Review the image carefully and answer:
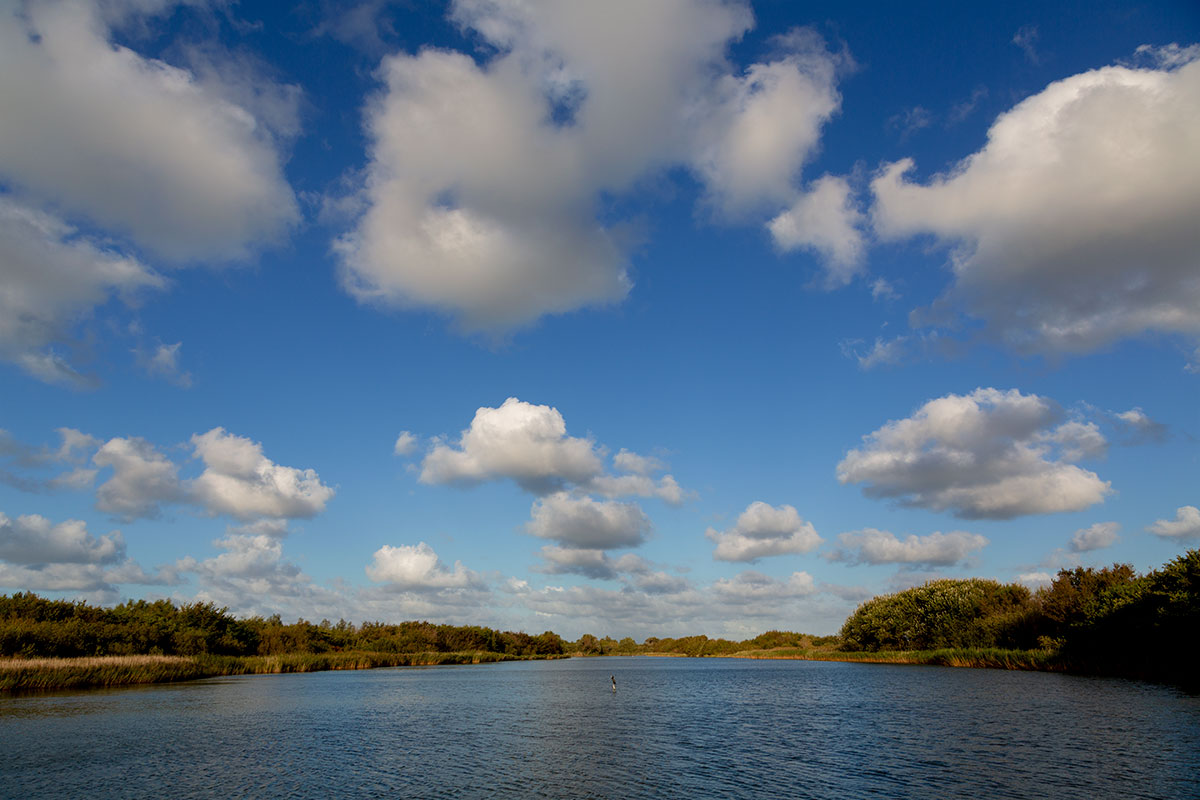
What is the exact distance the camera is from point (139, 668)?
2721 inches

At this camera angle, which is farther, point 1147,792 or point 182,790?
point 182,790

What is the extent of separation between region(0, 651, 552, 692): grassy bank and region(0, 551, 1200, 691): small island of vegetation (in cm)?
14

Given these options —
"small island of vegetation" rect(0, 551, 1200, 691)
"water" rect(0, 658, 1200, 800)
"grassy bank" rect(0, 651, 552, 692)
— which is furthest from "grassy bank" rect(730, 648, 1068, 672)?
"grassy bank" rect(0, 651, 552, 692)

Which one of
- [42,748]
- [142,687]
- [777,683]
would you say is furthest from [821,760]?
[142,687]

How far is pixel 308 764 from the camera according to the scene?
2988 cm

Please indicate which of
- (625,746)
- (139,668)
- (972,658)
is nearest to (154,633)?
(139,668)

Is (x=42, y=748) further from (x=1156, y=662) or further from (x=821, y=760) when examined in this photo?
(x=1156, y=662)

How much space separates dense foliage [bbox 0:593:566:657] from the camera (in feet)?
229

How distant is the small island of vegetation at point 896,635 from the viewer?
55.3 metres

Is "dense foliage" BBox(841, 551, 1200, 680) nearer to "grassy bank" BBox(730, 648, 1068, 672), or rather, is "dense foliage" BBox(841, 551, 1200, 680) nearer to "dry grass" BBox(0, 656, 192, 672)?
"grassy bank" BBox(730, 648, 1068, 672)

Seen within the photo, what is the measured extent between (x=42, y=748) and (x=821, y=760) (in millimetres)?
36142

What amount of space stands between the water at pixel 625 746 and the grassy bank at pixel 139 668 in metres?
5.98

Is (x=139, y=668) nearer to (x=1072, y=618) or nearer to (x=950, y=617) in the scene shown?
(x=1072, y=618)

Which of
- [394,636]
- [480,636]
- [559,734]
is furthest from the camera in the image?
[480,636]
